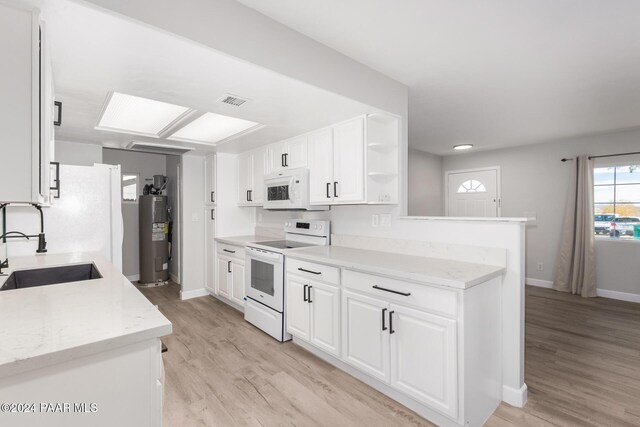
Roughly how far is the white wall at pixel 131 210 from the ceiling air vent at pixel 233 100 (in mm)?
4054

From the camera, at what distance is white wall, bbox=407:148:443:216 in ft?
19.4

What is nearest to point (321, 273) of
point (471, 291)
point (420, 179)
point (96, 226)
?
point (471, 291)

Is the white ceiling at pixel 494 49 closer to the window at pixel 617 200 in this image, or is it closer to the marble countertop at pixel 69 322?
the window at pixel 617 200

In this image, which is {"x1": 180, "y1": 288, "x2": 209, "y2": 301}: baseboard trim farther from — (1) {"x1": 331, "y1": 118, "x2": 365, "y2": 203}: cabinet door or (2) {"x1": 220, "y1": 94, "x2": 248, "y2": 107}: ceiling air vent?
(2) {"x1": 220, "y1": 94, "x2": 248, "y2": 107}: ceiling air vent

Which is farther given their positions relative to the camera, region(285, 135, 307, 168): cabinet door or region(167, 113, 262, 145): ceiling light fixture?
region(285, 135, 307, 168): cabinet door

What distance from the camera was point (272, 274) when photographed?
3105 mm

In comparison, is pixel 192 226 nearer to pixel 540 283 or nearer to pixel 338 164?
pixel 338 164

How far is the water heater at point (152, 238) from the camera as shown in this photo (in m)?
5.18

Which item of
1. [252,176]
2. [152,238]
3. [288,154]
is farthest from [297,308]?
[152,238]

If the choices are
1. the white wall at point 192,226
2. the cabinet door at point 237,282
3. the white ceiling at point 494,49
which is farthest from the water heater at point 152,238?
the white ceiling at point 494,49

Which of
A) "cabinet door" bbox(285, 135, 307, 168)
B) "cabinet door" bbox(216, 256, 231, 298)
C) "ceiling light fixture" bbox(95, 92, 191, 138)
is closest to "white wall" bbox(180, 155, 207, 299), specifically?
"cabinet door" bbox(216, 256, 231, 298)

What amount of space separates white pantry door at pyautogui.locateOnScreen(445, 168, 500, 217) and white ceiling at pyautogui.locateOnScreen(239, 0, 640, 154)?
6.99 feet

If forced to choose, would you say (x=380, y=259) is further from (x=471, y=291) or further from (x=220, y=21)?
(x=220, y=21)

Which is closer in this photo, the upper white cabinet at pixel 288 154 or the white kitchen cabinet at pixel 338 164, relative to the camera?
the white kitchen cabinet at pixel 338 164
